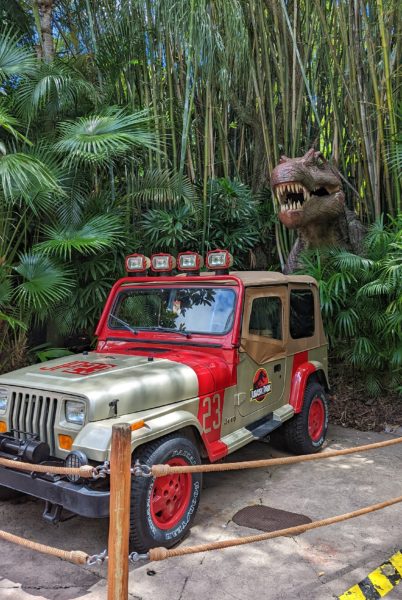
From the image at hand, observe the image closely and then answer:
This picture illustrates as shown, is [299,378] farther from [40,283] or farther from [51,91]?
[51,91]

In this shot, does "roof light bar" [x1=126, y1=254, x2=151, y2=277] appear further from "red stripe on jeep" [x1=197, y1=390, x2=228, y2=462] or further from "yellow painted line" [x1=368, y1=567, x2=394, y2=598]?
"yellow painted line" [x1=368, y1=567, x2=394, y2=598]

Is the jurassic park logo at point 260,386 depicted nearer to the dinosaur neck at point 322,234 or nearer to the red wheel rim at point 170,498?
the red wheel rim at point 170,498

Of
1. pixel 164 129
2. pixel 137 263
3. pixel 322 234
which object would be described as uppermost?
pixel 164 129

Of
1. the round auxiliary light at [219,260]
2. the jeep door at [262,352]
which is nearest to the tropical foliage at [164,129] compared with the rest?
the round auxiliary light at [219,260]

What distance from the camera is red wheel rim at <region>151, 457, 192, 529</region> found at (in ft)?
9.53

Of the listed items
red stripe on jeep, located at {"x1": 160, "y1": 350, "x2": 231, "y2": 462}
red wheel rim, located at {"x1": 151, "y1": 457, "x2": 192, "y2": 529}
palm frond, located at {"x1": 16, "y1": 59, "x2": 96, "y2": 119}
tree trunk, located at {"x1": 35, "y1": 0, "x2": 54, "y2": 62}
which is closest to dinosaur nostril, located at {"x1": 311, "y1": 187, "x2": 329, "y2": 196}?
palm frond, located at {"x1": 16, "y1": 59, "x2": 96, "y2": 119}

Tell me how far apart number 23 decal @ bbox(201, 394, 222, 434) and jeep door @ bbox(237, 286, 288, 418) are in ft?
0.81

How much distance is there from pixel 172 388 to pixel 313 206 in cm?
361

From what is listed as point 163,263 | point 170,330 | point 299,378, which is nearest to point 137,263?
point 163,263

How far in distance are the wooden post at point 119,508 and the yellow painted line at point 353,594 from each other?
1.19 metres

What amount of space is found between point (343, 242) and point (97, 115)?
11.0 ft

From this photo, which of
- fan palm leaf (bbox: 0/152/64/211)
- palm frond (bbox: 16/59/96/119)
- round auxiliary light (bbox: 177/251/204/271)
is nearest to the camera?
round auxiliary light (bbox: 177/251/204/271)

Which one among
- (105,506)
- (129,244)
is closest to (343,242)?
(129,244)

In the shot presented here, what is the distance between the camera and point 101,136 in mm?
5227
